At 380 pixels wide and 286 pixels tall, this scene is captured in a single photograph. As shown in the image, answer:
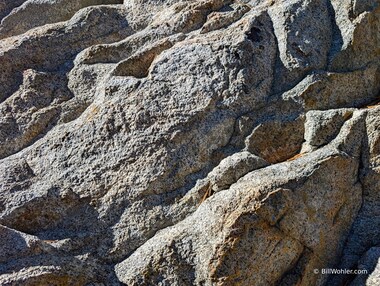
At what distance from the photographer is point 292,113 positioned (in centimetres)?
768

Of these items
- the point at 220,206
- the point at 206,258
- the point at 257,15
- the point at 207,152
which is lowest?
the point at 206,258

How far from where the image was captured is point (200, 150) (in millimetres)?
7379

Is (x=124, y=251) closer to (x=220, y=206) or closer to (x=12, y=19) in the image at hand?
(x=220, y=206)

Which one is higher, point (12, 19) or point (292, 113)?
point (12, 19)

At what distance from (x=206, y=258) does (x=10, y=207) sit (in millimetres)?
2717

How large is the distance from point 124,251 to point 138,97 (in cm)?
221

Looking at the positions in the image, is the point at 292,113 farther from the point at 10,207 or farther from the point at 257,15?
the point at 10,207

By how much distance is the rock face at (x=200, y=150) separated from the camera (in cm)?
640

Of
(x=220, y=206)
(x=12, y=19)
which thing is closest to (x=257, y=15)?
(x=220, y=206)

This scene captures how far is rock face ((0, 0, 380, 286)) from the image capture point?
6402 mm

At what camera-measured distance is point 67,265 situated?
6.45 meters

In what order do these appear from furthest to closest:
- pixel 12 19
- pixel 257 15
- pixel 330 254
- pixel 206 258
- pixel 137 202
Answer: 1. pixel 12 19
2. pixel 257 15
3. pixel 137 202
4. pixel 330 254
5. pixel 206 258

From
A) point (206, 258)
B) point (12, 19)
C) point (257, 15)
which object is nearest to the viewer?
point (206, 258)

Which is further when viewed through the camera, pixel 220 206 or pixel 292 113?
pixel 292 113
